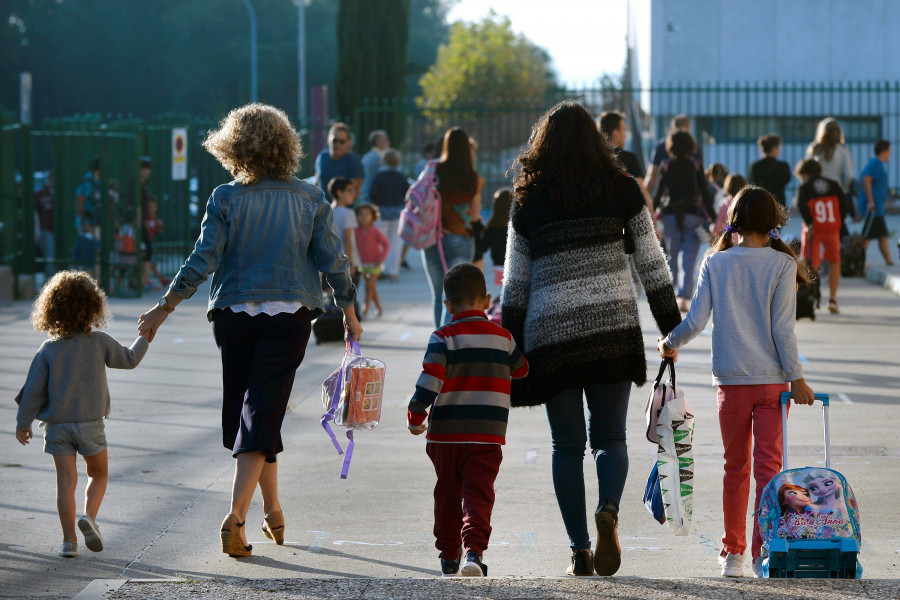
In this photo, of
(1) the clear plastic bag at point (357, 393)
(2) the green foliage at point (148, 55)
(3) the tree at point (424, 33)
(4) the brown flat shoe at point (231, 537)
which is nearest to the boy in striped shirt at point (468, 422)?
(1) the clear plastic bag at point (357, 393)

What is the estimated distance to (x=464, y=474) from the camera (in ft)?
15.9

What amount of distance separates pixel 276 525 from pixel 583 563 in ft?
4.40

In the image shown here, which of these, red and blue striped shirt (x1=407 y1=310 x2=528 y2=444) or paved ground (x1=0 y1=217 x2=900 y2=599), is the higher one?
red and blue striped shirt (x1=407 y1=310 x2=528 y2=444)

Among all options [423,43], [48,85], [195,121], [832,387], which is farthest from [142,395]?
[423,43]

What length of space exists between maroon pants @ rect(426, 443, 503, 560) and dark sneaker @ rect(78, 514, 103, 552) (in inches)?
54.3

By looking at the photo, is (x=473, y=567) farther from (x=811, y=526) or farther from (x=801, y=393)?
(x=801, y=393)

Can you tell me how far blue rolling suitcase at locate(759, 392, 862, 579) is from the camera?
14.6ft

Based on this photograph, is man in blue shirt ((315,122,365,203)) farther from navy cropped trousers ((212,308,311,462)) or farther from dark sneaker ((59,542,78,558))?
dark sneaker ((59,542,78,558))

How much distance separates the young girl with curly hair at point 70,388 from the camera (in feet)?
17.3

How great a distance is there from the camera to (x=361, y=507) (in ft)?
20.2

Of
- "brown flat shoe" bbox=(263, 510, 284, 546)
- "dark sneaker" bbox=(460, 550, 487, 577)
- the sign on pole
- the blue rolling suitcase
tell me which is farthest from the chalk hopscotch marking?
the sign on pole

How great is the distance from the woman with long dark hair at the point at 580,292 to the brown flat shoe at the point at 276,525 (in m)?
1.17

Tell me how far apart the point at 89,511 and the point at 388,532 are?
1228 millimetres

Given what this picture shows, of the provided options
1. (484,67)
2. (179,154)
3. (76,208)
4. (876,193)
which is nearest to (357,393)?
(76,208)
